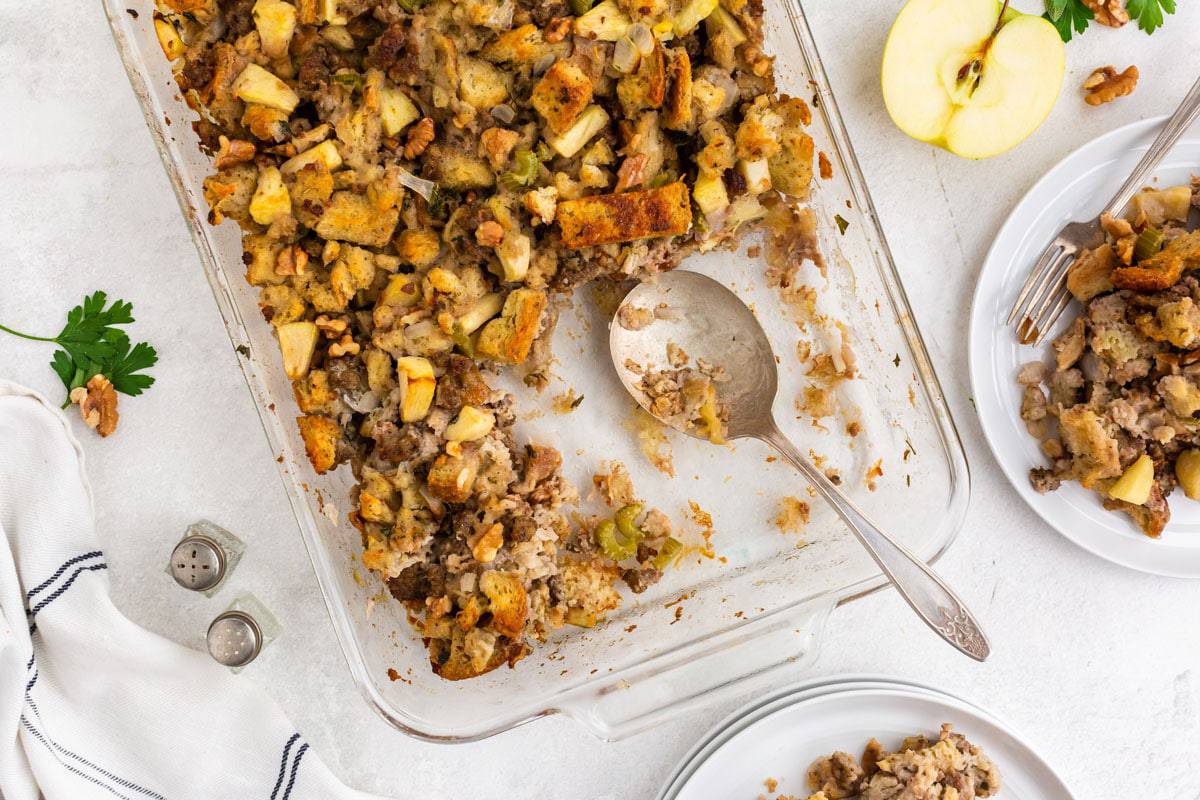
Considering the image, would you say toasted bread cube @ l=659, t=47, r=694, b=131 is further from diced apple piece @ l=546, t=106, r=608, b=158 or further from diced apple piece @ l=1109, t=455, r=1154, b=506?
diced apple piece @ l=1109, t=455, r=1154, b=506

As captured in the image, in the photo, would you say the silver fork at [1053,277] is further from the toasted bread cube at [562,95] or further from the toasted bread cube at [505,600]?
the toasted bread cube at [505,600]

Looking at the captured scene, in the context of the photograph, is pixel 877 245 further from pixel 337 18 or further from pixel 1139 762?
pixel 1139 762

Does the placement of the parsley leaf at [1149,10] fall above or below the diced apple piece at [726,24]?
above

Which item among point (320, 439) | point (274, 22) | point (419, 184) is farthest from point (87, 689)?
point (274, 22)

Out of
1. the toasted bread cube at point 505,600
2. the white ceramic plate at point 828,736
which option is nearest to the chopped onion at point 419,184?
the toasted bread cube at point 505,600

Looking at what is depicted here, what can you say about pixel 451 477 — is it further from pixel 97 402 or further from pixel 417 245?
pixel 97 402

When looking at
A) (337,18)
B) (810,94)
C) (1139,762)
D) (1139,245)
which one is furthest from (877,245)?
(1139,762)

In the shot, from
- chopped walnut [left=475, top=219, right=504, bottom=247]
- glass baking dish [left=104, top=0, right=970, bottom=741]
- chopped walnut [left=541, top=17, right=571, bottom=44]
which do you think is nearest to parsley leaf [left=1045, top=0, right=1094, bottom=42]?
glass baking dish [left=104, top=0, right=970, bottom=741]
